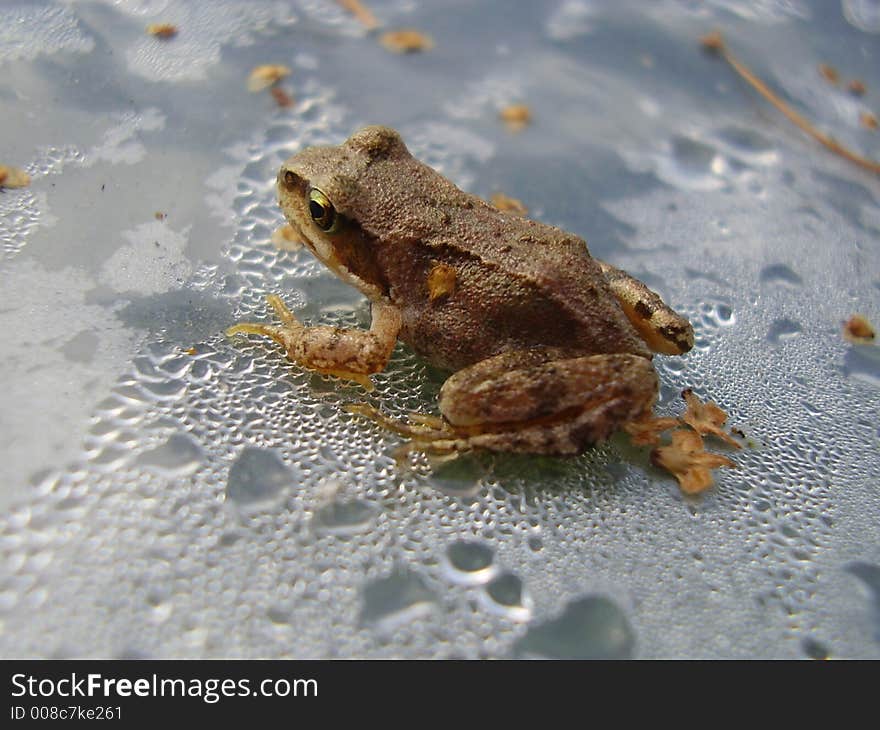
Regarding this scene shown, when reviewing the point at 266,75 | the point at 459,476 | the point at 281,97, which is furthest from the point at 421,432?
the point at 266,75

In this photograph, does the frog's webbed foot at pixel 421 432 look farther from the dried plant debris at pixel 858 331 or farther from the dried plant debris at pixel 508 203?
the dried plant debris at pixel 858 331

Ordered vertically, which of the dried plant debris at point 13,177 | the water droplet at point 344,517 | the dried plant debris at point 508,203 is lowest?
the water droplet at point 344,517

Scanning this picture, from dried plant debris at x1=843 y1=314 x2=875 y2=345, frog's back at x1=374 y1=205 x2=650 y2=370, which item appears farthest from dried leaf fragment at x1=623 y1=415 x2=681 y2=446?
dried plant debris at x1=843 y1=314 x2=875 y2=345

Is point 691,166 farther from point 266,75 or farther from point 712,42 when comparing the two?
point 266,75

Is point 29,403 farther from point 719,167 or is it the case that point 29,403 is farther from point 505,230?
point 719,167

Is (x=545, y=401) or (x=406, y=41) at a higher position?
(x=406, y=41)

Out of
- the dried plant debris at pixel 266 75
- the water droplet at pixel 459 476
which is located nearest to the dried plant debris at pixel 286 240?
the dried plant debris at pixel 266 75

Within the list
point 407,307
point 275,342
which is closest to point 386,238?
point 407,307
